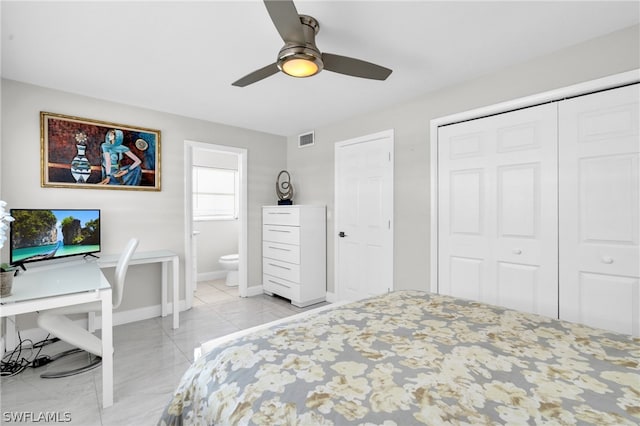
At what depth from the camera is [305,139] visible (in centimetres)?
447

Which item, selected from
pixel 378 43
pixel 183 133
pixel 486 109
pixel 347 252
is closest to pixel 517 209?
pixel 486 109

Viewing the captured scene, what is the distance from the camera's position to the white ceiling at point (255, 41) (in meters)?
1.81

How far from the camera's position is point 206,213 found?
5559mm

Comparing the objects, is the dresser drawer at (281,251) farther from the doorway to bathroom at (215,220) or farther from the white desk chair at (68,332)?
the white desk chair at (68,332)

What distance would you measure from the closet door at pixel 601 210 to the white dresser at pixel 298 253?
257cm

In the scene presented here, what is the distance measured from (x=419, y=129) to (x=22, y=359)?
403 centimetres

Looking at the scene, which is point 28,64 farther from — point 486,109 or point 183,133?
point 486,109

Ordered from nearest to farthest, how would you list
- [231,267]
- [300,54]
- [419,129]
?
1. [300,54]
2. [419,129]
3. [231,267]

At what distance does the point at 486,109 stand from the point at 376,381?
2.56 m

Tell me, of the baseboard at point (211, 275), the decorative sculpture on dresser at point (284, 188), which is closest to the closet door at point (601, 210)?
the decorative sculpture on dresser at point (284, 188)

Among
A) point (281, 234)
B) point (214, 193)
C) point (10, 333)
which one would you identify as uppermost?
point (214, 193)

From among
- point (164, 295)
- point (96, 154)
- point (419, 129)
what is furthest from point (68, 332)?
point (419, 129)

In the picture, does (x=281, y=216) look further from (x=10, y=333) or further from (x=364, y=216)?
(x=10, y=333)

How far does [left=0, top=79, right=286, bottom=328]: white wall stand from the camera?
Answer: 2746 mm
